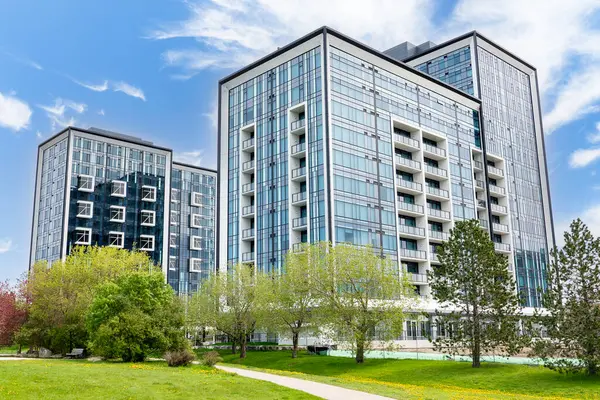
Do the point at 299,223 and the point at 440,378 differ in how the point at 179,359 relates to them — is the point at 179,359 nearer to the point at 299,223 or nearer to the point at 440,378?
the point at 440,378

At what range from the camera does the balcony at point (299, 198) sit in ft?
218

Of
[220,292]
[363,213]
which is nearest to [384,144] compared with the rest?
[363,213]

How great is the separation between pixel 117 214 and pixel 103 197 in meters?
3.77

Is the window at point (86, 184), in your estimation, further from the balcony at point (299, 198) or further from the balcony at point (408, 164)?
the balcony at point (408, 164)

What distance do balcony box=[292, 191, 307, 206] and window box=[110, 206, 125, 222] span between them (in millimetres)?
45579

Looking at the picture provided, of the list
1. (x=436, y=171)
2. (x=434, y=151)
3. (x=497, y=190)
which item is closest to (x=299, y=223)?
(x=436, y=171)

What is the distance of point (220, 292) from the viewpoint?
5866cm

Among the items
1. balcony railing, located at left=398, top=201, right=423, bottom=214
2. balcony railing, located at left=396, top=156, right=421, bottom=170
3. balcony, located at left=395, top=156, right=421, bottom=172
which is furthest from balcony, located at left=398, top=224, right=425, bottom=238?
balcony railing, located at left=396, top=156, right=421, bottom=170

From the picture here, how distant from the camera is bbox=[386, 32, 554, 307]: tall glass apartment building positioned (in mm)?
88812

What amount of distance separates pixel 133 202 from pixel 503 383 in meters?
80.7

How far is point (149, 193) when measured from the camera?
106m

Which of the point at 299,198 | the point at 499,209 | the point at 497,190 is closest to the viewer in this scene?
the point at 299,198

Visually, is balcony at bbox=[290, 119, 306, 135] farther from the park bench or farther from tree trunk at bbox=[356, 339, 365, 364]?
the park bench

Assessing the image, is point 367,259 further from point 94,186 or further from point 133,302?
point 94,186
